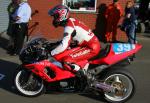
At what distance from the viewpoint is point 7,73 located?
31.5ft

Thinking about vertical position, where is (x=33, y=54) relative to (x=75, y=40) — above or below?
below

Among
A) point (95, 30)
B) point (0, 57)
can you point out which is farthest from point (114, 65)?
point (95, 30)

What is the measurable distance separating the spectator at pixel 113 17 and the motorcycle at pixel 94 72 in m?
6.86

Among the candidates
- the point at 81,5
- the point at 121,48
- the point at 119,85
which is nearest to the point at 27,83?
the point at 119,85

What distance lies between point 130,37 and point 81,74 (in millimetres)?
6076

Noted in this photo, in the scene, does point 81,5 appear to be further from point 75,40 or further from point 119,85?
point 119,85

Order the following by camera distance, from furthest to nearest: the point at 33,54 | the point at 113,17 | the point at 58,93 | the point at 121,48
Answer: the point at 113,17 → the point at 58,93 → the point at 33,54 → the point at 121,48

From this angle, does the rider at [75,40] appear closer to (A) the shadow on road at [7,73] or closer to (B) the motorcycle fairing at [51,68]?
(B) the motorcycle fairing at [51,68]

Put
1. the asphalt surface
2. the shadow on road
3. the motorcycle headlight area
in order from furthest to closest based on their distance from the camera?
1. the shadow on road
2. the asphalt surface
3. the motorcycle headlight area

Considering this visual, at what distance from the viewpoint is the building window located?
587 inches

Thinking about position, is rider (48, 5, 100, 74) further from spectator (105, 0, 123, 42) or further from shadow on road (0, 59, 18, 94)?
spectator (105, 0, 123, 42)

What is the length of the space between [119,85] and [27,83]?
1.68 metres

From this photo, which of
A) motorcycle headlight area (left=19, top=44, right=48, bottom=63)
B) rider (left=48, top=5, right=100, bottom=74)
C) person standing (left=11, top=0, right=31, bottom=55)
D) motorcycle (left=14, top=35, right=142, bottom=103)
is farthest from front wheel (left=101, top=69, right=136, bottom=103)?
person standing (left=11, top=0, right=31, bottom=55)

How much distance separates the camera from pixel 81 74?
7.37m
